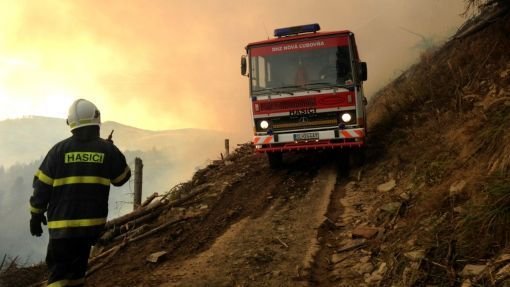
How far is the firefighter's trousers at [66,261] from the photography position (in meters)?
4.02

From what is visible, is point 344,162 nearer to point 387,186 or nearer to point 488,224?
point 387,186

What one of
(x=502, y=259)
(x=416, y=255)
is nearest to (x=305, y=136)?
(x=416, y=255)

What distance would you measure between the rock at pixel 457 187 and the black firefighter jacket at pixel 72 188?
396cm

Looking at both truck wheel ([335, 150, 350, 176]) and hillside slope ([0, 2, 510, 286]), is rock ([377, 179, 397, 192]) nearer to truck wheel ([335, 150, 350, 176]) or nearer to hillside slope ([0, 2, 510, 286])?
hillside slope ([0, 2, 510, 286])

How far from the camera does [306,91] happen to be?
9961 millimetres

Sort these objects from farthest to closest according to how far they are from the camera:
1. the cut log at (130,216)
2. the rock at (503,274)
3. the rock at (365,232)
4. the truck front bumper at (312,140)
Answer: the truck front bumper at (312,140), the cut log at (130,216), the rock at (365,232), the rock at (503,274)

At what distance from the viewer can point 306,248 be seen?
5742 millimetres

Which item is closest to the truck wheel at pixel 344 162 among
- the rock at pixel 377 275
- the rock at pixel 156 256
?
the rock at pixel 156 256

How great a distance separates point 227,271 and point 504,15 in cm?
738

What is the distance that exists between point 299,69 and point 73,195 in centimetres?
712

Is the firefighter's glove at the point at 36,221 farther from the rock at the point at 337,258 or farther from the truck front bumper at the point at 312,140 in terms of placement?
the truck front bumper at the point at 312,140

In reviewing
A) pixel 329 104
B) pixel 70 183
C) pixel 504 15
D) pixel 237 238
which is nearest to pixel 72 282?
pixel 70 183

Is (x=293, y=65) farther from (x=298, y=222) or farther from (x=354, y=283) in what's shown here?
(x=354, y=283)

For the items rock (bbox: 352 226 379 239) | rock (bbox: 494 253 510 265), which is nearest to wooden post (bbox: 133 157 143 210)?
rock (bbox: 352 226 379 239)
